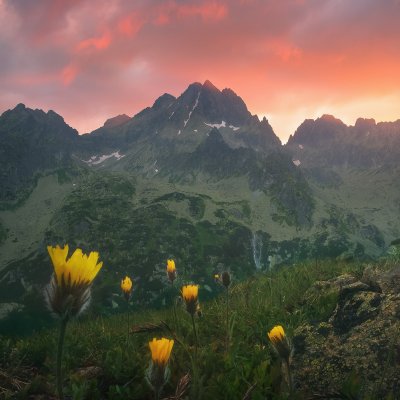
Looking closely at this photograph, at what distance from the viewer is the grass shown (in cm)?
461

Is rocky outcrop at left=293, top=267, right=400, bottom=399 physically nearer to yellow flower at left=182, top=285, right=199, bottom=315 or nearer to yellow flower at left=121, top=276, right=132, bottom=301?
yellow flower at left=182, top=285, right=199, bottom=315

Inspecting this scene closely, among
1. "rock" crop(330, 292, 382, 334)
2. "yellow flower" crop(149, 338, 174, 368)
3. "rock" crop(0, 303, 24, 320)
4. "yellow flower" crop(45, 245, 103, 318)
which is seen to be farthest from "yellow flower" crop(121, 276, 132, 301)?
"rock" crop(0, 303, 24, 320)

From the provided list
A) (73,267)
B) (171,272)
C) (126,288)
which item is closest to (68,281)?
(73,267)

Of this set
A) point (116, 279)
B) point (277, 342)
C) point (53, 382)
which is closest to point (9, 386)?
point (53, 382)

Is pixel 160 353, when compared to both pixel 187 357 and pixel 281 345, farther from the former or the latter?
pixel 187 357

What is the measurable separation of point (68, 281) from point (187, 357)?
3.54 metres

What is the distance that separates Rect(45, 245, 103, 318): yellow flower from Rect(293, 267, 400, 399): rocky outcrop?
2.83 meters

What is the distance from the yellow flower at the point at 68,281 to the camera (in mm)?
2871

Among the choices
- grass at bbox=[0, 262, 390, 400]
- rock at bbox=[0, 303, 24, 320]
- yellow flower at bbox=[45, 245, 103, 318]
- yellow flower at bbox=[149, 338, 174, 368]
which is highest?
yellow flower at bbox=[45, 245, 103, 318]

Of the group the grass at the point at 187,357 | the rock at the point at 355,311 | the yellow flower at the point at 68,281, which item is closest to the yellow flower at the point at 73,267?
the yellow flower at the point at 68,281

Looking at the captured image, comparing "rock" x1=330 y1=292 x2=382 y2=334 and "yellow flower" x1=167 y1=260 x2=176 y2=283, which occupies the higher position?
"yellow flower" x1=167 y1=260 x2=176 y2=283

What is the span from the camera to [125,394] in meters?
4.68

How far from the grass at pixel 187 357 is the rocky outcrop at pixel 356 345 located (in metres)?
0.42

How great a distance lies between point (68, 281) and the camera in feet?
9.55
